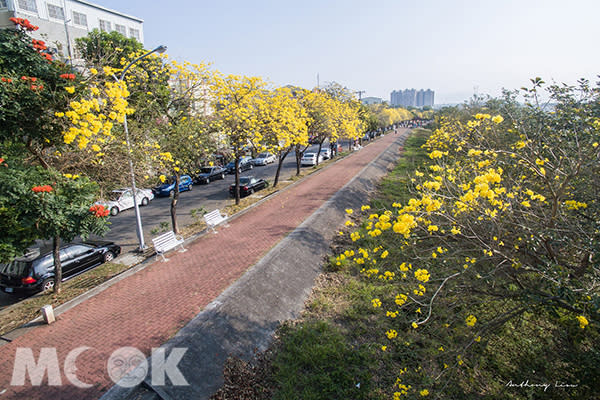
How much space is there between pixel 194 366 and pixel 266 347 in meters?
1.70

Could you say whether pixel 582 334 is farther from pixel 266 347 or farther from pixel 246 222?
pixel 246 222

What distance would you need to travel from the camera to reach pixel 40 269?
384 inches

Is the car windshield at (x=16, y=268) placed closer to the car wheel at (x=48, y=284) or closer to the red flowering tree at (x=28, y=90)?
the car wheel at (x=48, y=284)

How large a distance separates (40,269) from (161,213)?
921 cm

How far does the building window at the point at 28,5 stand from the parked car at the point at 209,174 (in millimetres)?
20597

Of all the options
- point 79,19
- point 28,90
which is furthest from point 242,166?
point 28,90

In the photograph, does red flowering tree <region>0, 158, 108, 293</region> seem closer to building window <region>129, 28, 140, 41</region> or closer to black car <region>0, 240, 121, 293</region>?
black car <region>0, 240, 121, 293</region>

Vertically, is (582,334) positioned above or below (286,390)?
above

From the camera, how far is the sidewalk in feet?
20.4

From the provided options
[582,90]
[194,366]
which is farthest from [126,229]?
[582,90]

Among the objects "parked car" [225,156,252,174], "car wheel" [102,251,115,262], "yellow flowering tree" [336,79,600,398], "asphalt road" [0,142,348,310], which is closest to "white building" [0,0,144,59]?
"asphalt road" [0,142,348,310]

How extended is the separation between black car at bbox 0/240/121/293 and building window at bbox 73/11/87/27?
100 feet

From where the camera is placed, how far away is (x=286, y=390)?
20.3 ft

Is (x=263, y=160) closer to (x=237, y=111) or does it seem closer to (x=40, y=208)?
(x=237, y=111)
